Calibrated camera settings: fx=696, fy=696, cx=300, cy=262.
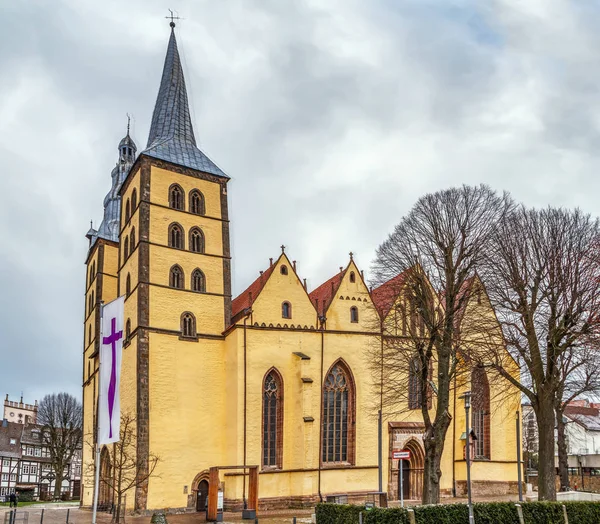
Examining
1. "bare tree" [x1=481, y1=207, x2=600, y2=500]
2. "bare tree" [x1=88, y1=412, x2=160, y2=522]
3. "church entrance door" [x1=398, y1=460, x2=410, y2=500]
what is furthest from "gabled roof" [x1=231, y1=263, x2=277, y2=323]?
"bare tree" [x1=481, y1=207, x2=600, y2=500]

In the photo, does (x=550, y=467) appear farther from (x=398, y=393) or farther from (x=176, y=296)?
(x=176, y=296)

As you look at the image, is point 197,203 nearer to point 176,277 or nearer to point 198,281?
point 198,281

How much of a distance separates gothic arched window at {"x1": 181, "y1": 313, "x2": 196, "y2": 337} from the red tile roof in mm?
2955

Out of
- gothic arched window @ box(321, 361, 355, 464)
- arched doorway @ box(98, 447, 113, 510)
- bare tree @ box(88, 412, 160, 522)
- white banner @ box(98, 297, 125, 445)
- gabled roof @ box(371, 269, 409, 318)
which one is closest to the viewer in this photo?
white banner @ box(98, 297, 125, 445)

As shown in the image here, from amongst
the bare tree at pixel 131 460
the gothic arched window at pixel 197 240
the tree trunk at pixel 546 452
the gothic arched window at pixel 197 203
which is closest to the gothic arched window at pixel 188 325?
the gothic arched window at pixel 197 240

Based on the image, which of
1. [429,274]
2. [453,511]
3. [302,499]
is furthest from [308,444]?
[453,511]

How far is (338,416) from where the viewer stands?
41.8m

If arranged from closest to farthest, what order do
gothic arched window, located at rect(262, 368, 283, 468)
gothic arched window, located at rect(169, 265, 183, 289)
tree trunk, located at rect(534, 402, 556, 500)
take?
tree trunk, located at rect(534, 402, 556, 500), gothic arched window, located at rect(262, 368, 283, 468), gothic arched window, located at rect(169, 265, 183, 289)

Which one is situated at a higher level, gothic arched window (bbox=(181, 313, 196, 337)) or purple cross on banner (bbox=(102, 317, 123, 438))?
gothic arched window (bbox=(181, 313, 196, 337))

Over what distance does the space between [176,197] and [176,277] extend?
5.37 metres

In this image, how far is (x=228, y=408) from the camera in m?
40.8

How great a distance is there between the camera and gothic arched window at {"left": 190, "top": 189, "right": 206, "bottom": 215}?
146ft

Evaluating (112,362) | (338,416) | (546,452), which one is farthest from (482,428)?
(112,362)

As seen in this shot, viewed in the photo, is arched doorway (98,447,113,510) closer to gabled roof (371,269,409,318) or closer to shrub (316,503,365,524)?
gabled roof (371,269,409,318)
